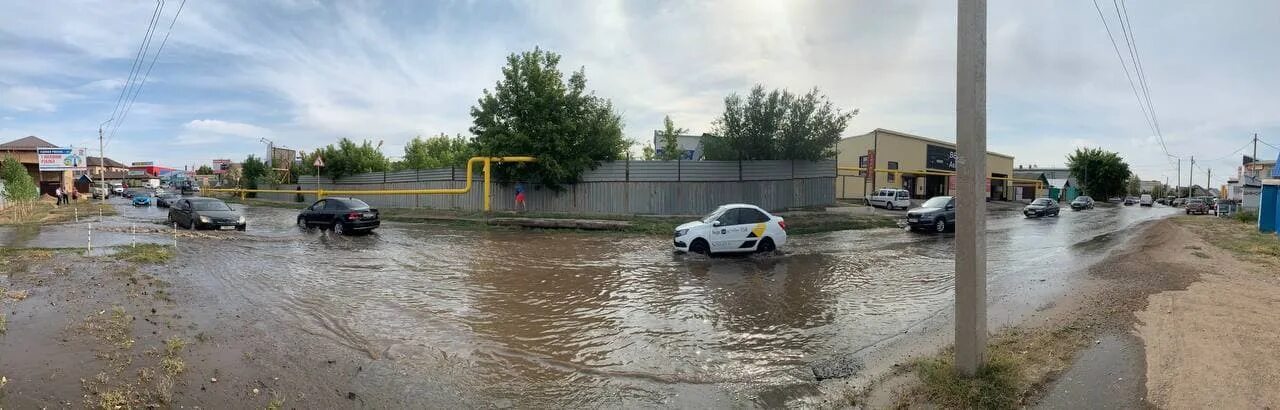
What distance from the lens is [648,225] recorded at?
2041cm

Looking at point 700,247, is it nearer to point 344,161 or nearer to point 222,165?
point 344,161

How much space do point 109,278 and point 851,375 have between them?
11.5 meters

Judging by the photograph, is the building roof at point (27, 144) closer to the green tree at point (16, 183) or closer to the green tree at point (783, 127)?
the green tree at point (16, 183)

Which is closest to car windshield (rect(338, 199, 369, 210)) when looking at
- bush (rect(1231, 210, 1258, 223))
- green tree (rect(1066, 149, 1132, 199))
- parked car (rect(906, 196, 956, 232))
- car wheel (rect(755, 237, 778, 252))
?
car wheel (rect(755, 237, 778, 252))

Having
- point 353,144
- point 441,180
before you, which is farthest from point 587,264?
point 353,144

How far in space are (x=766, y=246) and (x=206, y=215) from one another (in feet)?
62.8

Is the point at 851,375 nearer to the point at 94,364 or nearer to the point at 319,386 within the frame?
the point at 319,386

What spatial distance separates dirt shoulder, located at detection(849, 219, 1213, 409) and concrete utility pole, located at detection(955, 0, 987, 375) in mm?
283

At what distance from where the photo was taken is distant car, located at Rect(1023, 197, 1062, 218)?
32.9m

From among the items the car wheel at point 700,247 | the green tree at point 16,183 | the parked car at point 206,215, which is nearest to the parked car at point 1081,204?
the car wheel at point 700,247

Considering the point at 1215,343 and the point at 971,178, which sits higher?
the point at 971,178

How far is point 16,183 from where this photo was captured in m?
27.1

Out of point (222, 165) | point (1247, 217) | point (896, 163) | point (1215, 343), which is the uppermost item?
point (222, 165)

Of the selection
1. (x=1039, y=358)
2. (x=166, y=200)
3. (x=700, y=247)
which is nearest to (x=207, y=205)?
(x=700, y=247)
